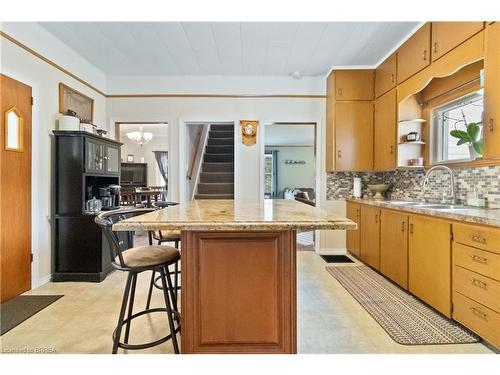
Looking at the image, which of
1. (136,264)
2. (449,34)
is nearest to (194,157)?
(136,264)

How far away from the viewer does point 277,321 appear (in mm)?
1446

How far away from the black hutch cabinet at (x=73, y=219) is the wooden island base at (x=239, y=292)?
2148 mm

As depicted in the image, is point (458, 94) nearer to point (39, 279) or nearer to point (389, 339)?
point (389, 339)

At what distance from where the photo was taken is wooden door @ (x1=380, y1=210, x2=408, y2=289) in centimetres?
268

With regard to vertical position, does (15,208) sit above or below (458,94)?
below

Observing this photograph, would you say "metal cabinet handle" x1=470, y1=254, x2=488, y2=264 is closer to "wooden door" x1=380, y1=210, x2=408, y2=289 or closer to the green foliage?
"wooden door" x1=380, y1=210, x2=408, y2=289

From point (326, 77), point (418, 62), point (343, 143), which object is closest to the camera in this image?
point (418, 62)

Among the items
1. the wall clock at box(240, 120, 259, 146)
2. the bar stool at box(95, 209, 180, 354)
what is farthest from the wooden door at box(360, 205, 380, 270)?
the bar stool at box(95, 209, 180, 354)

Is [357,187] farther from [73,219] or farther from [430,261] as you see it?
[73,219]

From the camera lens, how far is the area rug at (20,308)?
213 centimetres

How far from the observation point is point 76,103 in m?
3.51

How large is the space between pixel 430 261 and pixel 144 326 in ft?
7.89

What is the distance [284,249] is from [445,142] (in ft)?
9.00
